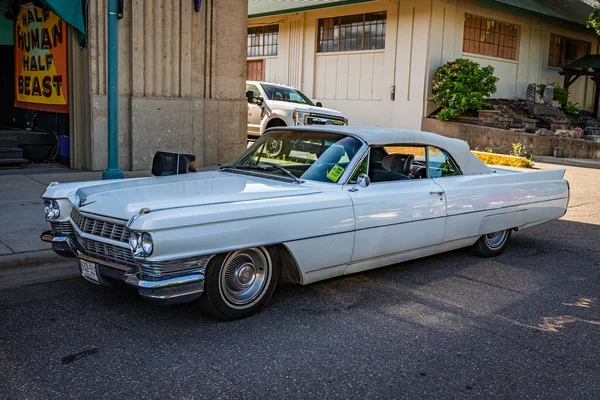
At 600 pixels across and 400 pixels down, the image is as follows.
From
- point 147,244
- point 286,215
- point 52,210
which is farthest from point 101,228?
point 286,215

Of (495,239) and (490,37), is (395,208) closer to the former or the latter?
(495,239)

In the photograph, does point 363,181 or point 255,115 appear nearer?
point 363,181

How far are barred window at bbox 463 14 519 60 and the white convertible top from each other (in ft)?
56.7

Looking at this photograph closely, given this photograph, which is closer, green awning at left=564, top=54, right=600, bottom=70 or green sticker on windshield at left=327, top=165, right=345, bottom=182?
green sticker on windshield at left=327, top=165, right=345, bottom=182

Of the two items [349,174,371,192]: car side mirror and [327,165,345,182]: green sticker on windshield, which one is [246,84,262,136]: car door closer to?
[327,165,345,182]: green sticker on windshield

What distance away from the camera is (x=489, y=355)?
13.2 ft

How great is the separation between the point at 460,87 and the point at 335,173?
54.3 ft

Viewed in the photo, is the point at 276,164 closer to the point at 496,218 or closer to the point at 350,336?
the point at 350,336

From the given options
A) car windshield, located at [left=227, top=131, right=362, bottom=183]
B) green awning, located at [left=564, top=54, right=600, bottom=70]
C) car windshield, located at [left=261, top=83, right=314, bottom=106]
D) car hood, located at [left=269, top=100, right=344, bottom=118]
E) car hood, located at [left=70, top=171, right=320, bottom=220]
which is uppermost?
green awning, located at [left=564, top=54, right=600, bottom=70]

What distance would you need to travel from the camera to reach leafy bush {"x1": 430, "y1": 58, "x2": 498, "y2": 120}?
20.6 meters

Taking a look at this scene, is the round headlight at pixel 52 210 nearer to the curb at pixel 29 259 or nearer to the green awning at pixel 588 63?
the curb at pixel 29 259

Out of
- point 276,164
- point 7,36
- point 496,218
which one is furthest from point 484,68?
point 276,164

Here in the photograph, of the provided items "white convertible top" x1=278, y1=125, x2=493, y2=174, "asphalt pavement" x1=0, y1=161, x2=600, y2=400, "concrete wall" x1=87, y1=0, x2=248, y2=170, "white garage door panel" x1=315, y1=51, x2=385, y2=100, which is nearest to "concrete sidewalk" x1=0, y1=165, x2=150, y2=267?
"asphalt pavement" x1=0, y1=161, x2=600, y2=400

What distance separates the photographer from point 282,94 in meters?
16.7
